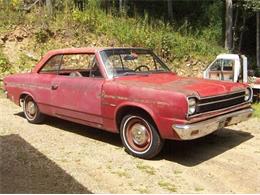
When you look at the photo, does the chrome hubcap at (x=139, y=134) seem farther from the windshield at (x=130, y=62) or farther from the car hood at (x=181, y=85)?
the windshield at (x=130, y=62)

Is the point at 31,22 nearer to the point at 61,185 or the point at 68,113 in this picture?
the point at 68,113

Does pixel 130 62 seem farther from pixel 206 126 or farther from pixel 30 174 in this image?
pixel 30 174

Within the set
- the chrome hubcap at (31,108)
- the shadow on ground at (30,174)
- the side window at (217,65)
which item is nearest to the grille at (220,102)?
the shadow on ground at (30,174)

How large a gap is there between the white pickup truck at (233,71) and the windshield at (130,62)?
426cm

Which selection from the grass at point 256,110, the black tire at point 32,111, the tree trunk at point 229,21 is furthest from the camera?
the tree trunk at point 229,21

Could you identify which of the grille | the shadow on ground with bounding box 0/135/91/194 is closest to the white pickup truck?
the grille

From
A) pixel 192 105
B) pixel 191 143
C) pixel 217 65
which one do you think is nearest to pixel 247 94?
pixel 191 143

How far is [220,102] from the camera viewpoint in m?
6.20

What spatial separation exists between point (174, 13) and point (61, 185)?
18322 mm

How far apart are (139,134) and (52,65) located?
2.74m

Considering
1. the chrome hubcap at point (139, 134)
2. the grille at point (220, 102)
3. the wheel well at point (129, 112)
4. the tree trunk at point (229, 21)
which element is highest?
the tree trunk at point (229, 21)

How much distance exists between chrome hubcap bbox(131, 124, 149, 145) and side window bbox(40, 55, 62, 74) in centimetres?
240

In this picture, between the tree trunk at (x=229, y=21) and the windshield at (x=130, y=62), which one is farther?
the tree trunk at (x=229, y=21)

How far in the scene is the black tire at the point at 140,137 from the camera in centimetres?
598
